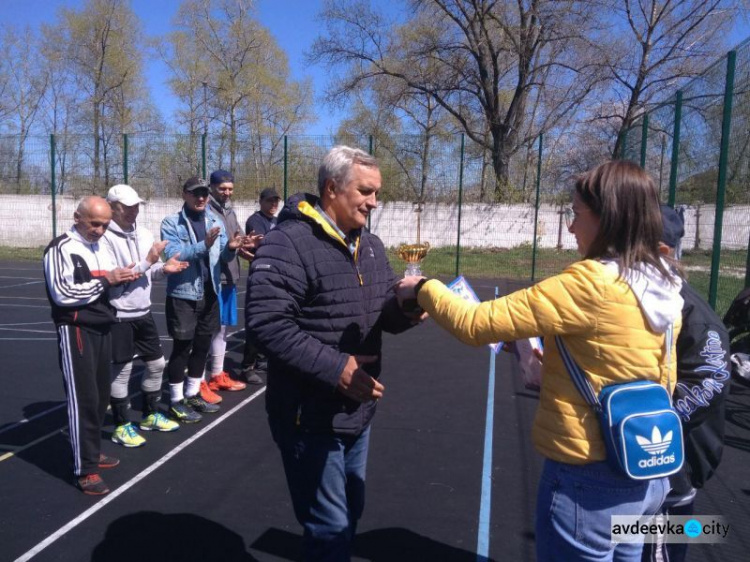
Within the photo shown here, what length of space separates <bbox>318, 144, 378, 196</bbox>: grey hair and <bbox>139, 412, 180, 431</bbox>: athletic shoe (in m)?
3.40

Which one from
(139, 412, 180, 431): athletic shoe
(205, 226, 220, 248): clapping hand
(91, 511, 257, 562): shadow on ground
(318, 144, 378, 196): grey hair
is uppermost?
(318, 144, 378, 196): grey hair

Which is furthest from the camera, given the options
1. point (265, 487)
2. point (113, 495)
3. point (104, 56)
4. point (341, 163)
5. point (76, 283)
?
point (104, 56)

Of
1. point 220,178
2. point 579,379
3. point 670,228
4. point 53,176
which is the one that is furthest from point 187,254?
point 53,176

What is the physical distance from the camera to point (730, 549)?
3.38m

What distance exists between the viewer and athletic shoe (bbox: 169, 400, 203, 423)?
5.14 meters

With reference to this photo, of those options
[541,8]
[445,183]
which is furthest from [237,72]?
[445,183]

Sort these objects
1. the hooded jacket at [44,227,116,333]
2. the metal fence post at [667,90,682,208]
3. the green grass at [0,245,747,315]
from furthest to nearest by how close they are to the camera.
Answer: the green grass at [0,245,747,315] < the metal fence post at [667,90,682,208] < the hooded jacket at [44,227,116,333]

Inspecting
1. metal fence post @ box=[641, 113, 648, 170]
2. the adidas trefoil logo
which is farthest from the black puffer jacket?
metal fence post @ box=[641, 113, 648, 170]

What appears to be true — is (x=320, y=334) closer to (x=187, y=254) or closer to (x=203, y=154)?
(x=187, y=254)

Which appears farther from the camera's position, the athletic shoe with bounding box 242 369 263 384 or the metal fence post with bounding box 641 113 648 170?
the metal fence post with bounding box 641 113 648 170

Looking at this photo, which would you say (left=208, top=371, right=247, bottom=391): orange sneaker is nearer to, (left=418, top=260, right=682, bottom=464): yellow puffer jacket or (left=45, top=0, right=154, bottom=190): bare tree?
(left=418, top=260, right=682, bottom=464): yellow puffer jacket

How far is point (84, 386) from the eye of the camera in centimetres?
384

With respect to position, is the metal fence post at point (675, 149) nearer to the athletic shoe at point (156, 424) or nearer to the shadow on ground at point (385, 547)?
the shadow on ground at point (385, 547)

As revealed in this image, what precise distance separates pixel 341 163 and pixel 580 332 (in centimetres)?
107
